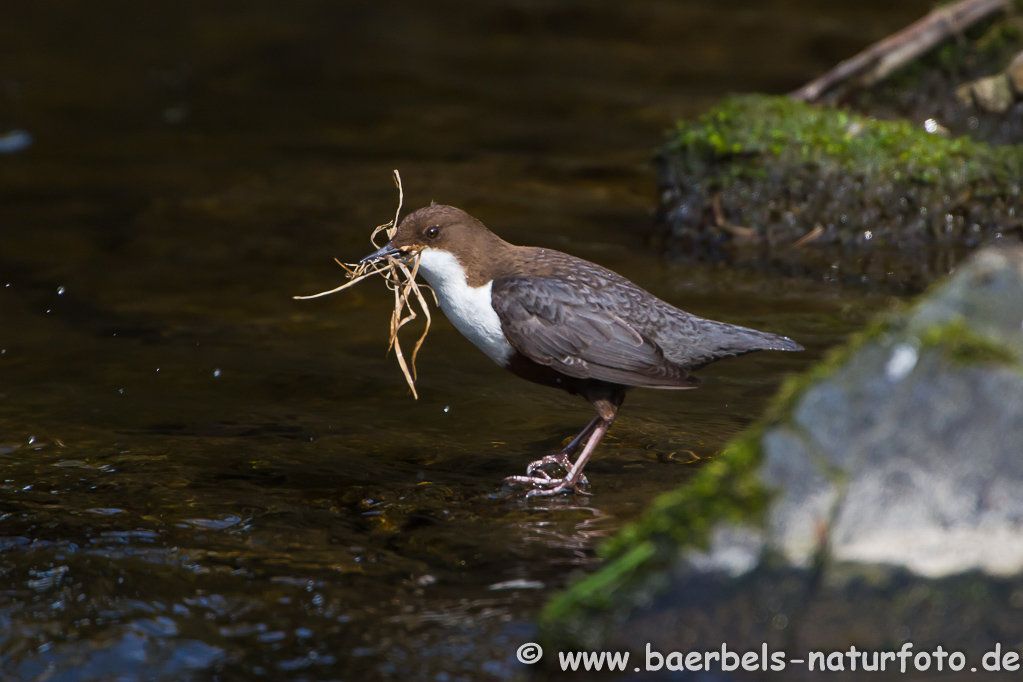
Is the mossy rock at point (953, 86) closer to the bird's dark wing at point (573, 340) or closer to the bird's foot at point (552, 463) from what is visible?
the bird's dark wing at point (573, 340)

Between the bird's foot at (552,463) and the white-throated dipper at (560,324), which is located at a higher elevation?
the white-throated dipper at (560,324)

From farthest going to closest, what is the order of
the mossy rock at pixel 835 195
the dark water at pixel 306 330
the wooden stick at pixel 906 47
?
1. the wooden stick at pixel 906 47
2. the mossy rock at pixel 835 195
3. the dark water at pixel 306 330

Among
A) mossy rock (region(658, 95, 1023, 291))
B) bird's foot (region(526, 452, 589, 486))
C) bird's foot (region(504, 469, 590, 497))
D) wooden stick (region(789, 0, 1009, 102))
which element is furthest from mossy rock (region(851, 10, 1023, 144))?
bird's foot (region(504, 469, 590, 497))

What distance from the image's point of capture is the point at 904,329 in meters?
2.41

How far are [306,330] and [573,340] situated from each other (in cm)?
232

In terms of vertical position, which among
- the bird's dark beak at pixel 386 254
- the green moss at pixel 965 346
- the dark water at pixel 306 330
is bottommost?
the dark water at pixel 306 330

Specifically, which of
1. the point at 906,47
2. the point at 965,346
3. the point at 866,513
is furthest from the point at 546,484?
the point at 906,47

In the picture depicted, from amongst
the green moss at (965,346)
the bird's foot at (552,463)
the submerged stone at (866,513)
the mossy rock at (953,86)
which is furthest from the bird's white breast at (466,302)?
the mossy rock at (953,86)

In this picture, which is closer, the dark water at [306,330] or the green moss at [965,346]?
the green moss at [965,346]

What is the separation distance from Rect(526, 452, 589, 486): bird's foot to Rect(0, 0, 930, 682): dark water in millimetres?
127

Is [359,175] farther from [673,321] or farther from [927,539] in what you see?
[927,539]

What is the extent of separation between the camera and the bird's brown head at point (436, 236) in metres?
4.05

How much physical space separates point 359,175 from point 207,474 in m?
4.90

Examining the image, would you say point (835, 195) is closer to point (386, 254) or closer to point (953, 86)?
point (953, 86)
